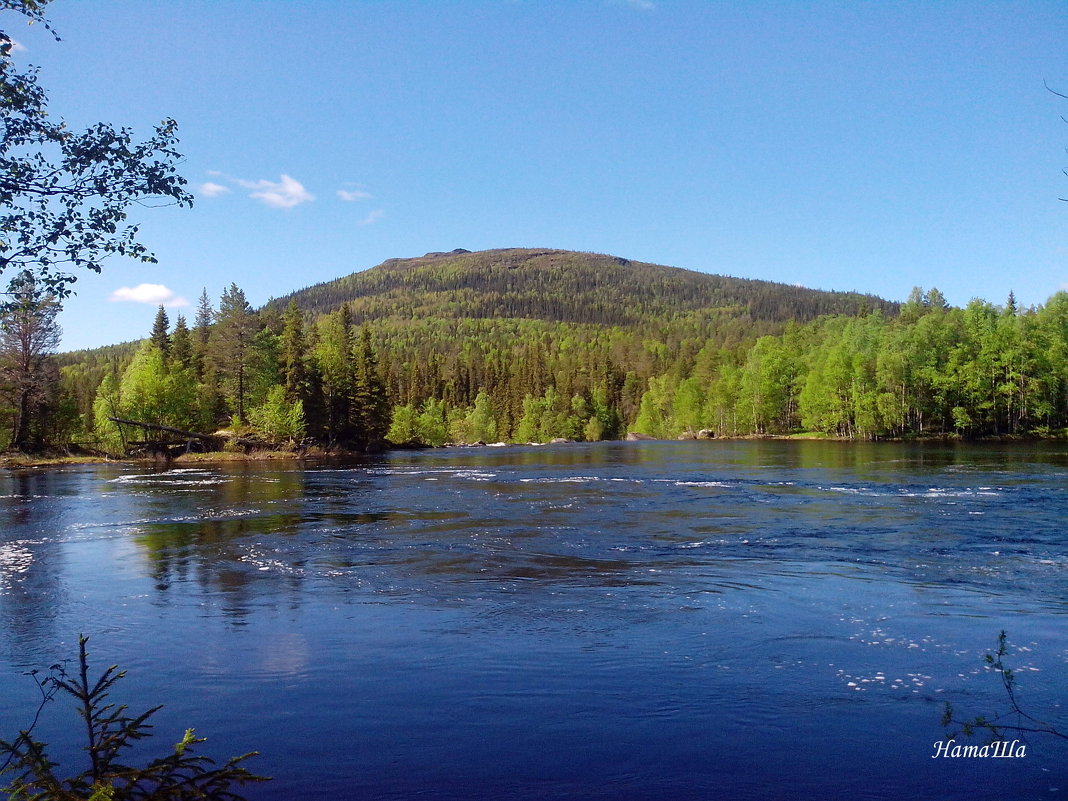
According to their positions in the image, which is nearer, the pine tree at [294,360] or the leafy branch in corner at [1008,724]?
the leafy branch in corner at [1008,724]

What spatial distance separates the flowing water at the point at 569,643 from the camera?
7.50 m

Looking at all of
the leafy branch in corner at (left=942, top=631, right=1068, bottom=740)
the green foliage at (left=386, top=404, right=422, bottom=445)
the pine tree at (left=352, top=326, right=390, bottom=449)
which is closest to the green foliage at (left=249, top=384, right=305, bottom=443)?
the pine tree at (left=352, top=326, right=390, bottom=449)

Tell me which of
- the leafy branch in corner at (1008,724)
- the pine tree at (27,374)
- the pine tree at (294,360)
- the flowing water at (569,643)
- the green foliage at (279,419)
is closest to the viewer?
the flowing water at (569,643)

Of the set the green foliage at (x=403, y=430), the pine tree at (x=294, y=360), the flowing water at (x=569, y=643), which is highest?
the pine tree at (x=294, y=360)

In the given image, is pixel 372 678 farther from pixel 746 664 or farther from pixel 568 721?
pixel 746 664

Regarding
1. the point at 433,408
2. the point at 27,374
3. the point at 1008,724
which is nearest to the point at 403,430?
the point at 433,408

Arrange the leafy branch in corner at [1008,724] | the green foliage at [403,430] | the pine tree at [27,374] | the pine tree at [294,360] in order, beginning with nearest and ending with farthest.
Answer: the leafy branch in corner at [1008,724] < the pine tree at [27,374] < the pine tree at [294,360] < the green foliage at [403,430]

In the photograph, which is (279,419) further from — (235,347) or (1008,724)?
(1008,724)

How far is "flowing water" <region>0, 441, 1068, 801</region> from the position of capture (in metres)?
7.50

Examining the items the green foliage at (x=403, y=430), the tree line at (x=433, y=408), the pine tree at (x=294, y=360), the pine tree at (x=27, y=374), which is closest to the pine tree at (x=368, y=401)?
the tree line at (x=433, y=408)

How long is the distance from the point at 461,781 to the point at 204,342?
93368 mm

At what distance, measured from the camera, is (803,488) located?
34.4 metres

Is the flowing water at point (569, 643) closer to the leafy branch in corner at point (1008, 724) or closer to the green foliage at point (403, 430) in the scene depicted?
the leafy branch in corner at point (1008, 724)

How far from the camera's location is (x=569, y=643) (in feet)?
36.9
